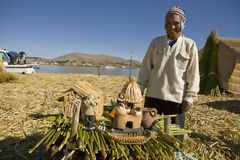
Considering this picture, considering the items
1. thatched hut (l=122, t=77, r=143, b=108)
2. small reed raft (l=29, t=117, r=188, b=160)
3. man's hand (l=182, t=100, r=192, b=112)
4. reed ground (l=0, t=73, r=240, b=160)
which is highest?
thatched hut (l=122, t=77, r=143, b=108)

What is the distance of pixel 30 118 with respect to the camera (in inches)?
184

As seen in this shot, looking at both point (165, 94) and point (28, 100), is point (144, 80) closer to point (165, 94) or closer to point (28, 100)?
point (165, 94)

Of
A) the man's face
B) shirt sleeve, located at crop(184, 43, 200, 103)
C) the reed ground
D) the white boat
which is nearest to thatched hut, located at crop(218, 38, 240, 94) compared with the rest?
the reed ground

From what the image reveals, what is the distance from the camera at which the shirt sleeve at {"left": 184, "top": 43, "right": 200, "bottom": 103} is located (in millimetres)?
2439

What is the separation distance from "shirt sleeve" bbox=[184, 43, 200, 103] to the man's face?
334 millimetres

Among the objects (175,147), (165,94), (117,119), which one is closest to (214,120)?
(165,94)

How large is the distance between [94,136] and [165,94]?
1324 mm

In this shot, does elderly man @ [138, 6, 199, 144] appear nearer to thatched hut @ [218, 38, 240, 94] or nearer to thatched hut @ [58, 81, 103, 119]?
thatched hut @ [58, 81, 103, 119]

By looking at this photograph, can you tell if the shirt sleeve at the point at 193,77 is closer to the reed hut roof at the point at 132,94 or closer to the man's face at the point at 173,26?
the man's face at the point at 173,26

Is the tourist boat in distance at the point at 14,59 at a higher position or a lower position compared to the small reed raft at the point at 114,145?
higher

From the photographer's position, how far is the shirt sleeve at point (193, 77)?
8.00 ft

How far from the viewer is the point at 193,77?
96.8 inches

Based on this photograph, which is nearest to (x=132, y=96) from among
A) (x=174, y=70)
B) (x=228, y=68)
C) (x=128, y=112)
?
(x=128, y=112)

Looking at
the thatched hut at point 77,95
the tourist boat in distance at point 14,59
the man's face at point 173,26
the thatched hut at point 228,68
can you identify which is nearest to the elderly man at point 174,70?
the man's face at point 173,26
